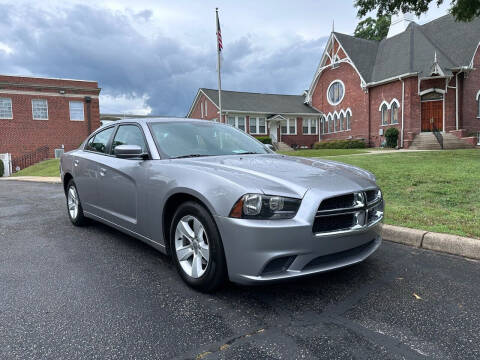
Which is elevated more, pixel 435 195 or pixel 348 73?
pixel 348 73

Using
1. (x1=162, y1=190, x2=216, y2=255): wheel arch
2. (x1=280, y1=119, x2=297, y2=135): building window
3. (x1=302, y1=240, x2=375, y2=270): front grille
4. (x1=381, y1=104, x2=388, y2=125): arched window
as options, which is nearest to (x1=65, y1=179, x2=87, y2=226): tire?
(x1=162, y1=190, x2=216, y2=255): wheel arch

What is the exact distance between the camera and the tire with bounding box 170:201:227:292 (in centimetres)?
273

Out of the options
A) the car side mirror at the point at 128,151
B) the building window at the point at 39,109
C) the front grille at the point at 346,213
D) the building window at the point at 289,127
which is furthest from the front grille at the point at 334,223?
the building window at the point at 289,127

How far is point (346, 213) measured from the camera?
2.74 metres

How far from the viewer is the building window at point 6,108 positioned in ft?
83.4

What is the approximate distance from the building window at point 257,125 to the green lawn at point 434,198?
23314mm

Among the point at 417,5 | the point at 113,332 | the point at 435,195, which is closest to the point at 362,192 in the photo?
the point at 113,332

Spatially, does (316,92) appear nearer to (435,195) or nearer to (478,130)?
(478,130)

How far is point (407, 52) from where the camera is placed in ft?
82.1

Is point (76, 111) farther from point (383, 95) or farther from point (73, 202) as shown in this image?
point (73, 202)

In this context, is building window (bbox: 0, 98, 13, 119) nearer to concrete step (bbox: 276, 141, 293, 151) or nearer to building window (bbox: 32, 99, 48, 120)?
building window (bbox: 32, 99, 48, 120)

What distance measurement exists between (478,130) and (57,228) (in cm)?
2648

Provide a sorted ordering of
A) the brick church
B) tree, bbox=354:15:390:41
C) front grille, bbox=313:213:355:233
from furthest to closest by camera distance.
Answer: tree, bbox=354:15:390:41
the brick church
front grille, bbox=313:213:355:233

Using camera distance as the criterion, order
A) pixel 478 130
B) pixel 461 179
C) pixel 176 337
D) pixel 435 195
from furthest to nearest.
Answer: pixel 478 130 → pixel 461 179 → pixel 435 195 → pixel 176 337
